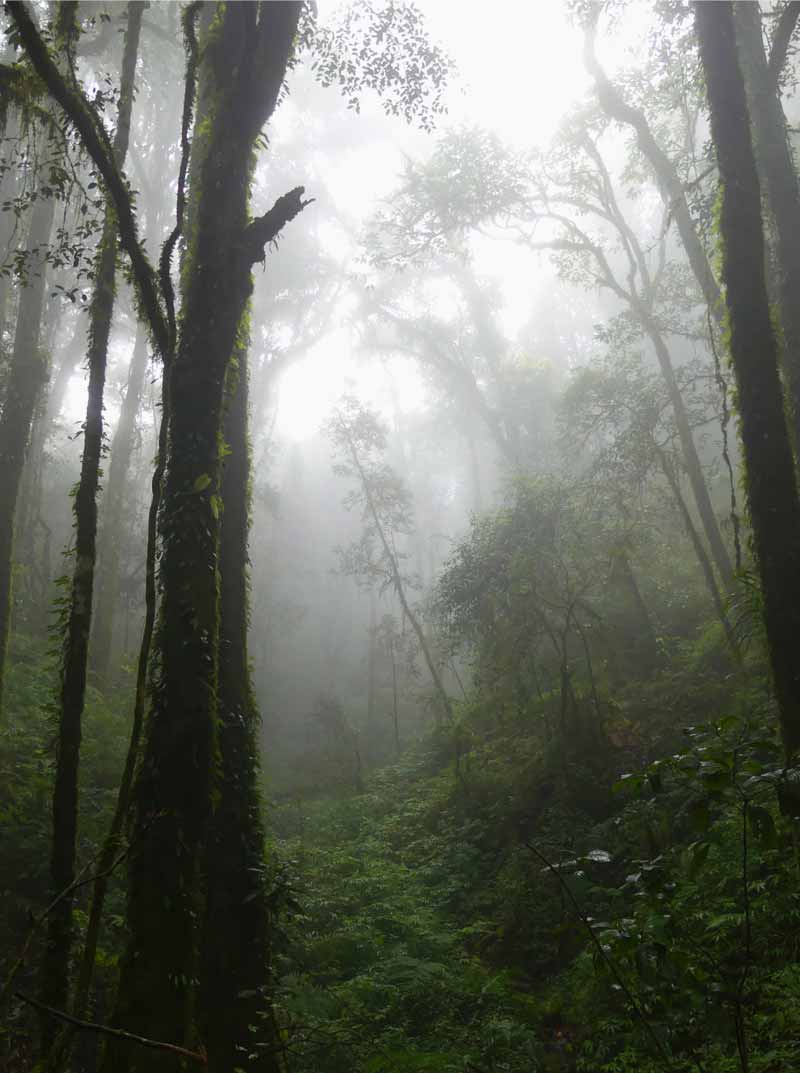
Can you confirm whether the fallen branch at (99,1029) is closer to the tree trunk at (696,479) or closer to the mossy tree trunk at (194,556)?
the mossy tree trunk at (194,556)

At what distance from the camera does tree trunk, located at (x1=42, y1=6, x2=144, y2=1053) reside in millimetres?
3404

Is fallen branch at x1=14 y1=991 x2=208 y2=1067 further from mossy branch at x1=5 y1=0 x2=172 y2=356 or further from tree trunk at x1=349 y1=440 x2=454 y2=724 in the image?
tree trunk at x1=349 y1=440 x2=454 y2=724

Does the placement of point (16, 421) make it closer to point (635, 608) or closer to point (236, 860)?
point (236, 860)

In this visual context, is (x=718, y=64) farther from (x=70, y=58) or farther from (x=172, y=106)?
(x=172, y=106)

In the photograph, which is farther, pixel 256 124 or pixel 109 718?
pixel 109 718

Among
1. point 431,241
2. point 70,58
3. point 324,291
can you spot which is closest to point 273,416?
point 324,291

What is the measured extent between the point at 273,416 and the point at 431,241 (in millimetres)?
18803

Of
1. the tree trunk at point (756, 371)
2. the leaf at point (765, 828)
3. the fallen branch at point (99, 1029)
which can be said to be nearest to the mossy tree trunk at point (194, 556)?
the fallen branch at point (99, 1029)

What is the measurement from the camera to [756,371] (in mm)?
4598

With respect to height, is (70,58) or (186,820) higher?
(70,58)

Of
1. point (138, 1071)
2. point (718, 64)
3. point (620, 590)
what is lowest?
point (138, 1071)

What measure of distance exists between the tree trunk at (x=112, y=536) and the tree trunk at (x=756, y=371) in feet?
48.5

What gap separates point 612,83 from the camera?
1561 cm

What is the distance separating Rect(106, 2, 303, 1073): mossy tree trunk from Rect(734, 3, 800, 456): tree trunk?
518cm
